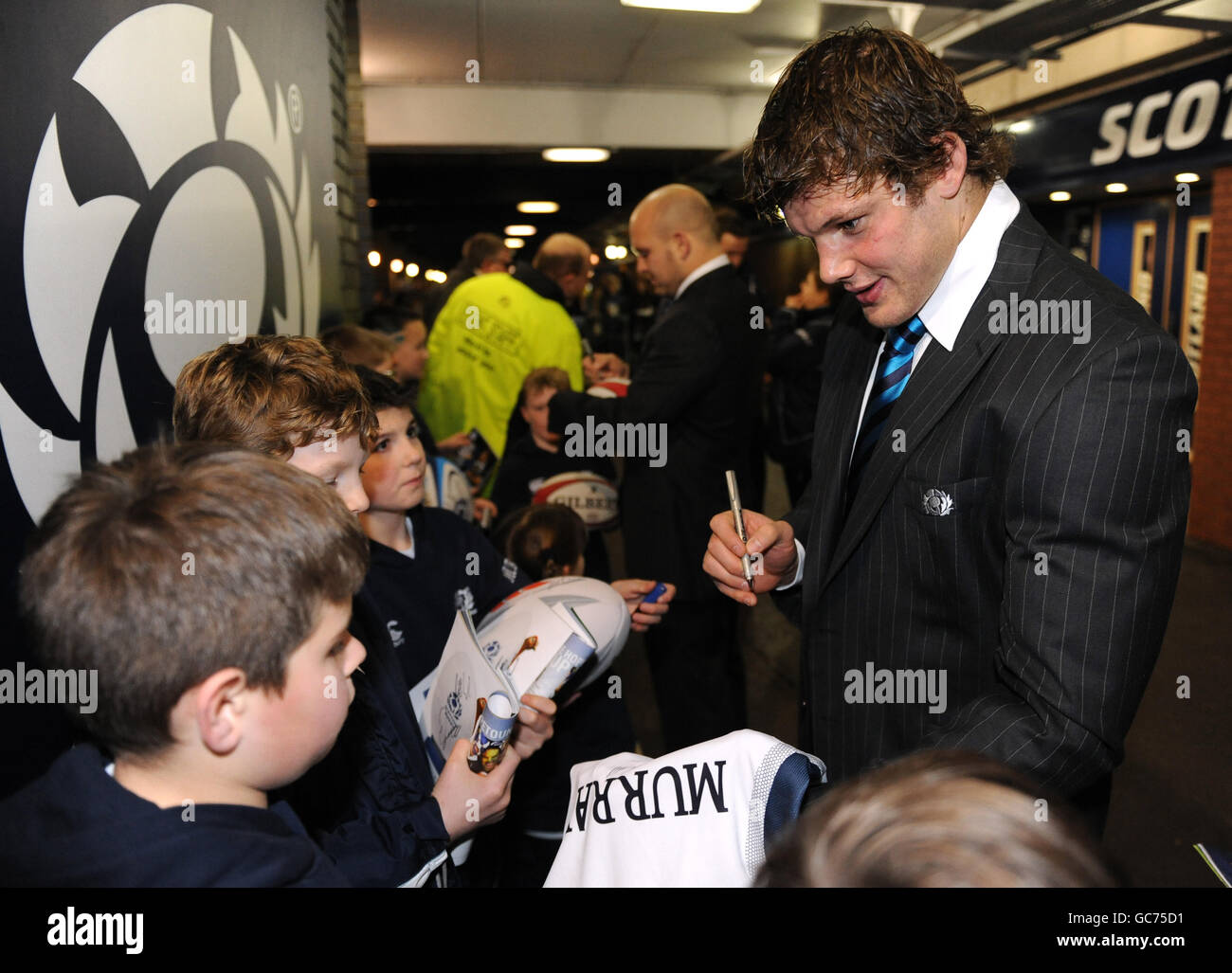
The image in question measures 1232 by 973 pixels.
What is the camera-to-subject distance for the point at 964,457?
3.88ft

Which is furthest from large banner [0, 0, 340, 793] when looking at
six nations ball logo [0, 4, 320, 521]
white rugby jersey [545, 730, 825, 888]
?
white rugby jersey [545, 730, 825, 888]

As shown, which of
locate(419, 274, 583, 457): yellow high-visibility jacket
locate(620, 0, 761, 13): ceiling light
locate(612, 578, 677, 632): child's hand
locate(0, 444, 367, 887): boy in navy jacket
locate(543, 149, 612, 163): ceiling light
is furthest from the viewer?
→ locate(543, 149, 612, 163): ceiling light

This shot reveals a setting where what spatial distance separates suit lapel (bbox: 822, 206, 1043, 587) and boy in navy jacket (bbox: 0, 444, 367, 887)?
2.59ft

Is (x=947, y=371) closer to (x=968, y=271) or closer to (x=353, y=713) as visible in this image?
(x=968, y=271)

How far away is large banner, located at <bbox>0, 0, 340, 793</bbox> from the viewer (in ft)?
3.91

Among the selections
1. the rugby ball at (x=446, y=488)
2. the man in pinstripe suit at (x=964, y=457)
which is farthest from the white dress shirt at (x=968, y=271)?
the rugby ball at (x=446, y=488)

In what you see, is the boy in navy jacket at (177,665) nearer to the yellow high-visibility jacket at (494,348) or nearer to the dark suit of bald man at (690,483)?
the dark suit of bald man at (690,483)

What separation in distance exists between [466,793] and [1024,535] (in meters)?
0.82

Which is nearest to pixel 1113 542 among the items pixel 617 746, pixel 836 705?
pixel 836 705

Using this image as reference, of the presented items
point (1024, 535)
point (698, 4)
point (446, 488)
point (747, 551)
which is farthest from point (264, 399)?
point (698, 4)

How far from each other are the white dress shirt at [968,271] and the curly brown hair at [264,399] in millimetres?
883

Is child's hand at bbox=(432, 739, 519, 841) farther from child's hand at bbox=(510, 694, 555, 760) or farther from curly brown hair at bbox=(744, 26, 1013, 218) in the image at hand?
curly brown hair at bbox=(744, 26, 1013, 218)

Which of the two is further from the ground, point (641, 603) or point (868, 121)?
point (868, 121)

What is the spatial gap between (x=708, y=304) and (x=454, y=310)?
1480 mm
